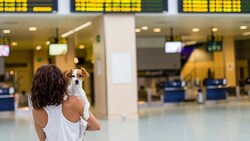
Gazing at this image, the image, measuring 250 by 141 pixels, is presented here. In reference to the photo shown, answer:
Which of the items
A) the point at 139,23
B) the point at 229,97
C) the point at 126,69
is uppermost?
the point at 139,23

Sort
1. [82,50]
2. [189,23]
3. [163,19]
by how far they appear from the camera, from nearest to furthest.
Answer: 1. [163,19]
2. [189,23]
3. [82,50]

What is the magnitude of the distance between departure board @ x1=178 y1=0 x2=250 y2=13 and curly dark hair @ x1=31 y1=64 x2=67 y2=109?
890 centimetres

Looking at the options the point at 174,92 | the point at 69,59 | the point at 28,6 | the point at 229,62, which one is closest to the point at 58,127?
the point at 28,6

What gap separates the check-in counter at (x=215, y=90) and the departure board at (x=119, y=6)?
5936 millimetres

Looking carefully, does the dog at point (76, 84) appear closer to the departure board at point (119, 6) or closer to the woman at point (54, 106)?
the woman at point (54, 106)

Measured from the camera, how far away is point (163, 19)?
11.8 metres

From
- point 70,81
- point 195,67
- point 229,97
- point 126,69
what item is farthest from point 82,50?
point 70,81

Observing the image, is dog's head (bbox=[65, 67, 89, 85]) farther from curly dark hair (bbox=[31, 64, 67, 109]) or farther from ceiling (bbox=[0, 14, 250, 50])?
Answer: ceiling (bbox=[0, 14, 250, 50])

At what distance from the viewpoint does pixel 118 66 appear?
1066cm

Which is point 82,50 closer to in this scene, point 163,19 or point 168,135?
point 163,19

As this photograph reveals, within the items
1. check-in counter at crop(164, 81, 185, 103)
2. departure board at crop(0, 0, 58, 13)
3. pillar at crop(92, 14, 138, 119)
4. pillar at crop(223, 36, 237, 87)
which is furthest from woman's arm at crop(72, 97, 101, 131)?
pillar at crop(223, 36, 237, 87)

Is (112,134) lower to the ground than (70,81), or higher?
lower

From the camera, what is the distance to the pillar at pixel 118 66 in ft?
34.7

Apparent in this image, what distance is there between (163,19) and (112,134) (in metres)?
4.86
